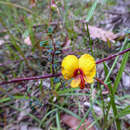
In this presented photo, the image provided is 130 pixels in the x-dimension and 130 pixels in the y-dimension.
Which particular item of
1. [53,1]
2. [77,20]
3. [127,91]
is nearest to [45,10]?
[77,20]

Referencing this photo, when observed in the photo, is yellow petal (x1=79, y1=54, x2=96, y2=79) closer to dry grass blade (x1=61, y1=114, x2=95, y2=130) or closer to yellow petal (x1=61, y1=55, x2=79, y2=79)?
yellow petal (x1=61, y1=55, x2=79, y2=79)

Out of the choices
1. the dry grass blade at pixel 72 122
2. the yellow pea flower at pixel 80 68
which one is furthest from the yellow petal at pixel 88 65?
the dry grass blade at pixel 72 122

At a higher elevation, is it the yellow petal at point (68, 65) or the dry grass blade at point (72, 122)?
the yellow petal at point (68, 65)

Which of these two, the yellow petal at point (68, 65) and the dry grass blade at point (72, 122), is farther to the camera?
the dry grass blade at point (72, 122)

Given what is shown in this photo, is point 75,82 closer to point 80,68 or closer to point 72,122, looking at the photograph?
point 80,68

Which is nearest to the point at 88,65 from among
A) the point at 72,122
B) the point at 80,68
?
the point at 80,68

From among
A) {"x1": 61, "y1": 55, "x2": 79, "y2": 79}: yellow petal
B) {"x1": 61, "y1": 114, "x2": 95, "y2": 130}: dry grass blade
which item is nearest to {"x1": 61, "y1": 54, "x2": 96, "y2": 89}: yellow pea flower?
{"x1": 61, "y1": 55, "x2": 79, "y2": 79}: yellow petal

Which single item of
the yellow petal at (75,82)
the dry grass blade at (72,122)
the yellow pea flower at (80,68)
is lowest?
the dry grass blade at (72,122)

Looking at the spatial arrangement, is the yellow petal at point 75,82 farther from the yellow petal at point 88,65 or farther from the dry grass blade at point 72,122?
the dry grass blade at point 72,122
